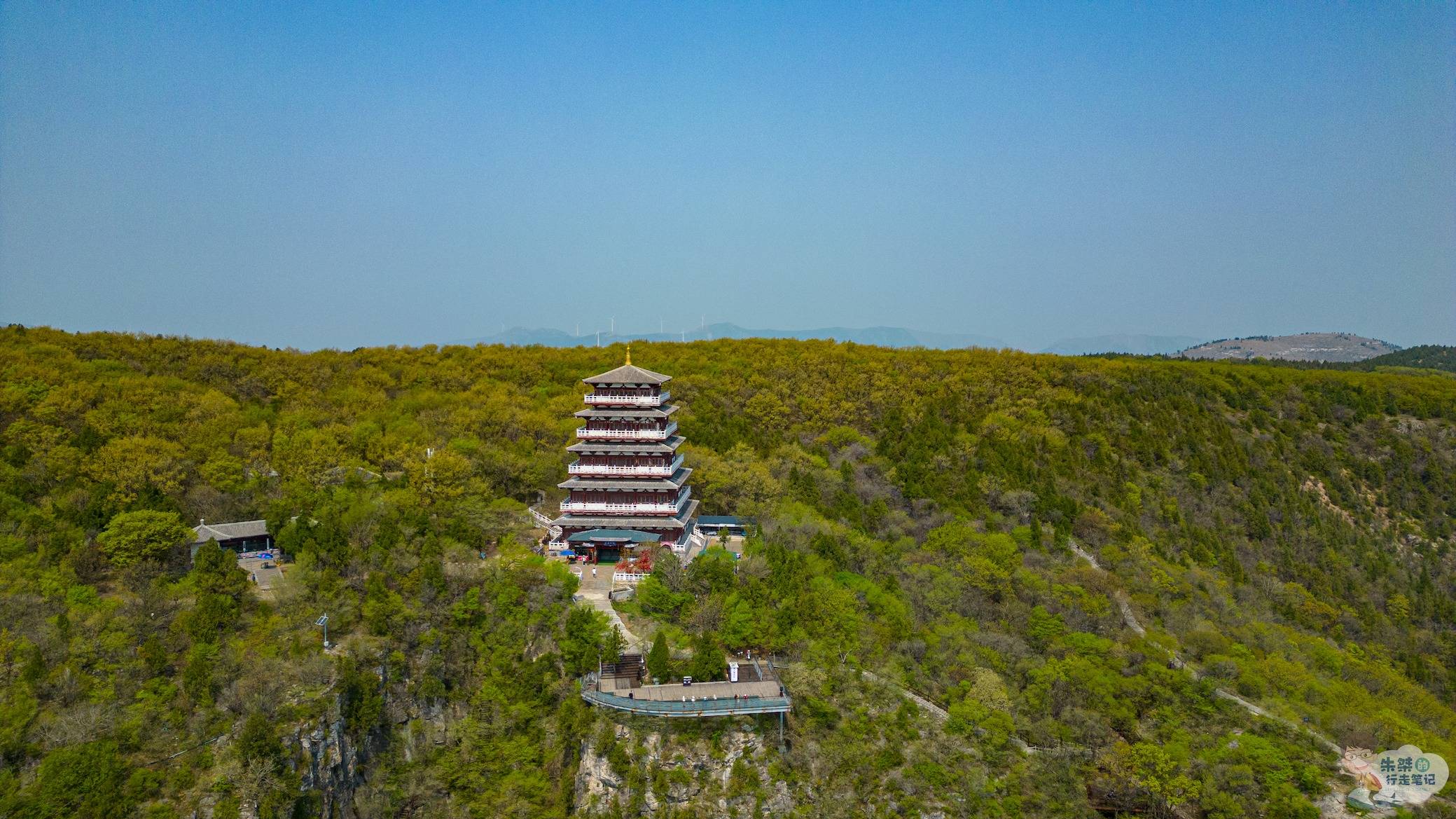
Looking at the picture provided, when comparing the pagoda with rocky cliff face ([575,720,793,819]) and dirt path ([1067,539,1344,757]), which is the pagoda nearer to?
rocky cliff face ([575,720,793,819])

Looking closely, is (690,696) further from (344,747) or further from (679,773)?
(344,747)

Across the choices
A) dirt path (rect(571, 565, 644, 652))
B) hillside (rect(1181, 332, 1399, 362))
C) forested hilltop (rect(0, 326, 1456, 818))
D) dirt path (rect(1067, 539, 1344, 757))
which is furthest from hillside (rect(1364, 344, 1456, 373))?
dirt path (rect(571, 565, 644, 652))

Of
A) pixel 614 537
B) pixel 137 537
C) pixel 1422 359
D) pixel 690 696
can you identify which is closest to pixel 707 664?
pixel 690 696

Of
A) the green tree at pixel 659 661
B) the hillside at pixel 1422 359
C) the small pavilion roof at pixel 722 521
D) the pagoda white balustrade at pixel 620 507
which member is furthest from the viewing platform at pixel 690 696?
the hillside at pixel 1422 359

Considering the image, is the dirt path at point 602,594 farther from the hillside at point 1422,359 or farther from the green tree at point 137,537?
the hillside at point 1422,359

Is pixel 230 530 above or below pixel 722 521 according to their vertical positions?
above

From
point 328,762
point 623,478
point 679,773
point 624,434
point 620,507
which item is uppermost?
point 624,434
